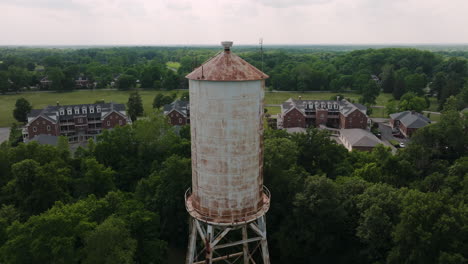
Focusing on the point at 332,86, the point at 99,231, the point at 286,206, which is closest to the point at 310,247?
the point at 286,206

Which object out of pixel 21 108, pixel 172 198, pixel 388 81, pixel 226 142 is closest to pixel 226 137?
pixel 226 142

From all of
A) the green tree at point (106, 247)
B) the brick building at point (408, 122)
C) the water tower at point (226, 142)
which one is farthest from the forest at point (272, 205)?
the brick building at point (408, 122)

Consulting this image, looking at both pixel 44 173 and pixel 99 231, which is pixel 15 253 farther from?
pixel 44 173

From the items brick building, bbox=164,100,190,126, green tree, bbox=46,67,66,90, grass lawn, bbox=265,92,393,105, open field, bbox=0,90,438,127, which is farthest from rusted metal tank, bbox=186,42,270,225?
green tree, bbox=46,67,66,90

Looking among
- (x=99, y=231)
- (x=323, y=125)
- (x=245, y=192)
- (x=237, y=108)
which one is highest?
(x=237, y=108)

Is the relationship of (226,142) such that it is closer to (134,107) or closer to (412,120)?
(412,120)

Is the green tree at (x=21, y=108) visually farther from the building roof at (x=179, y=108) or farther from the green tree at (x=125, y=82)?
the green tree at (x=125, y=82)
